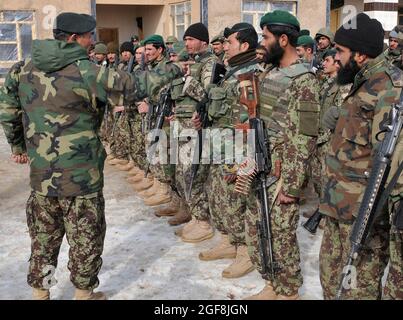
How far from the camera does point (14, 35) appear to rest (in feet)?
44.5

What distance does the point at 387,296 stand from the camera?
97.3 inches

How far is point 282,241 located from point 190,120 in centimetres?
202

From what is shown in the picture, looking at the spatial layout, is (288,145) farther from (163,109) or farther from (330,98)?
(163,109)

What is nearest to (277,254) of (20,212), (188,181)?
(188,181)

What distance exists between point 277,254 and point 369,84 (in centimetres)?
136

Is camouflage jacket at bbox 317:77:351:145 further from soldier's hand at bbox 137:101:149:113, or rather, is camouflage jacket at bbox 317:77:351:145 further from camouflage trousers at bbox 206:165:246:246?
soldier's hand at bbox 137:101:149:113

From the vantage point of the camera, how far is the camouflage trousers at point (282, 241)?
10.2 ft

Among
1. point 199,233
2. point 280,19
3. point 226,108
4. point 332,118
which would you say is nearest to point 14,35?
point 199,233

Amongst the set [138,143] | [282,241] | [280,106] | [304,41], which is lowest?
[282,241]

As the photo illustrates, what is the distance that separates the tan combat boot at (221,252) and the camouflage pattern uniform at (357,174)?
4.88 feet

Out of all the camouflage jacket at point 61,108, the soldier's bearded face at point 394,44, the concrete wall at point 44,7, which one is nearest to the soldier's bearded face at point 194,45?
the camouflage jacket at point 61,108

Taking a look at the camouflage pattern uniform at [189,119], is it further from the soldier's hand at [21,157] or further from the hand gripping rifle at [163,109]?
the soldier's hand at [21,157]

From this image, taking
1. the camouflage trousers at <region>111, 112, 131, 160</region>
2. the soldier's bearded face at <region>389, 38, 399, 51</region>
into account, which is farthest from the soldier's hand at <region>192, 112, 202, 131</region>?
the soldier's bearded face at <region>389, 38, 399, 51</region>

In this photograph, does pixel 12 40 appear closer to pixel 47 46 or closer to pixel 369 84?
pixel 47 46
